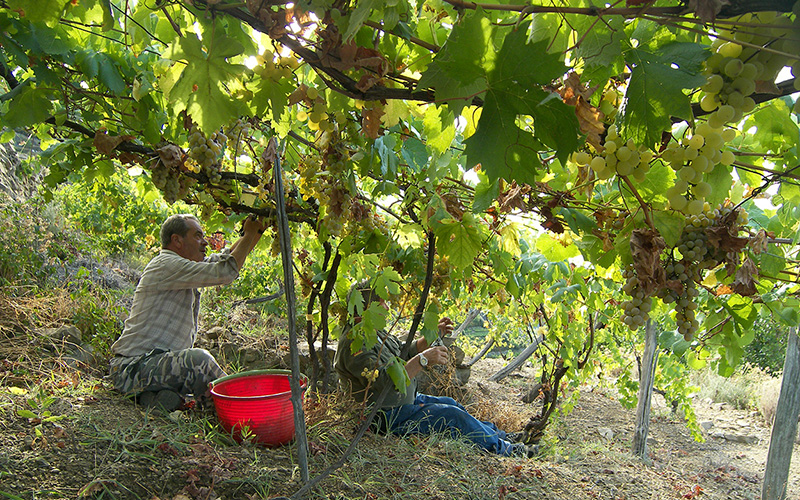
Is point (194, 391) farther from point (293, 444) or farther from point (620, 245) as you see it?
point (620, 245)

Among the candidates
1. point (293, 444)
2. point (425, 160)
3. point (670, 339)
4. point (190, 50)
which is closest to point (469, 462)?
point (293, 444)

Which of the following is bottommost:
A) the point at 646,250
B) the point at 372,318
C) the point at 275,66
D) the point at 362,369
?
the point at 362,369

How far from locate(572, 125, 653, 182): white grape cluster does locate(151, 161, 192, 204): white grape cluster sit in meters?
1.81

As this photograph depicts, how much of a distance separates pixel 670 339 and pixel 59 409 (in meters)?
3.33

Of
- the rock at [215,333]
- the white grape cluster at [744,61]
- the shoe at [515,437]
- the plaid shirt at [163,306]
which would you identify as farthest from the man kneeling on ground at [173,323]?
the shoe at [515,437]

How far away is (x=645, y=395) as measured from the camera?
5.12 meters

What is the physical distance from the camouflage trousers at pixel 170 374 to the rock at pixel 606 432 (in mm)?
4948

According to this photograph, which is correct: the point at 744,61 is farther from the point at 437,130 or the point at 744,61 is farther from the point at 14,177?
the point at 14,177

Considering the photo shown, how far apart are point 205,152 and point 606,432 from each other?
19.5ft

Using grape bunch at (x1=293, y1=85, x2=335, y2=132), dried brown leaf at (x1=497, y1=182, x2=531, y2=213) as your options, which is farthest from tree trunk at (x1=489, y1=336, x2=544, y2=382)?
grape bunch at (x1=293, y1=85, x2=335, y2=132)

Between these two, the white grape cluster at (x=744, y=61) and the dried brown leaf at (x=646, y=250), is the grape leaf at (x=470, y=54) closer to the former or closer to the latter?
the white grape cluster at (x=744, y=61)

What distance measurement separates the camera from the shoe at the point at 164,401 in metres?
2.69

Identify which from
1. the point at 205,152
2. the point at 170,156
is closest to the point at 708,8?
the point at 205,152

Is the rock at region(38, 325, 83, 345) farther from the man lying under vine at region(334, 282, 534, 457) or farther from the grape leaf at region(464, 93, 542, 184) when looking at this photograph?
the grape leaf at region(464, 93, 542, 184)
